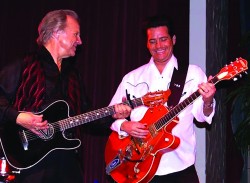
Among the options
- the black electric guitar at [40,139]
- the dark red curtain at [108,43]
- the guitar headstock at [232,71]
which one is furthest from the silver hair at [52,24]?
the dark red curtain at [108,43]

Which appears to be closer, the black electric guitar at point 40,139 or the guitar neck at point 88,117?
the black electric guitar at point 40,139

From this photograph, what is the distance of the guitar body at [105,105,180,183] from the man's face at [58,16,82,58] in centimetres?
67

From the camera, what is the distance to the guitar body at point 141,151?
3.18 metres

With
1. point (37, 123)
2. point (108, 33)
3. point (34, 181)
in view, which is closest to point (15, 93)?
point (37, 123)

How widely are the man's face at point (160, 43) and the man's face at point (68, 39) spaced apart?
613mm

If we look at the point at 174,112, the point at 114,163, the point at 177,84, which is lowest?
the point at 114,163

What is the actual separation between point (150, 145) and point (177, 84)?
1.53ft

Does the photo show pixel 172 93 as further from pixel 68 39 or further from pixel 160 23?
pixel 68 39

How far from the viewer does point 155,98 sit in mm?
3195

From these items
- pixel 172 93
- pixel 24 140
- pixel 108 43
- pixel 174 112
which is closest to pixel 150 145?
pixel 174 112

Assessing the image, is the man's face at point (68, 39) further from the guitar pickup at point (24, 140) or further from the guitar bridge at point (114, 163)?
the guitar bridge at point (114, 163)

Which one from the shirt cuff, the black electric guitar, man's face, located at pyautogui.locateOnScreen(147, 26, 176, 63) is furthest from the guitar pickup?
man's face, located at pyautogui.locateOnScreen(147, 26, 176, 63)

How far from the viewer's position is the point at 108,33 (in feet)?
15.6

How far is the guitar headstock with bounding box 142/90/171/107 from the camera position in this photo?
10.4ft
